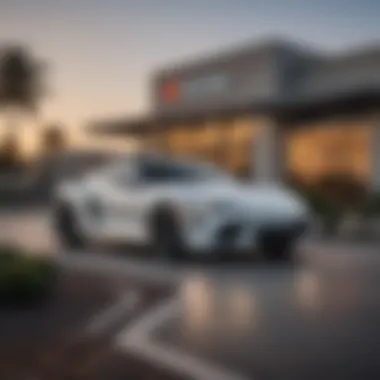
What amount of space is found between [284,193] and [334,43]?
508mm

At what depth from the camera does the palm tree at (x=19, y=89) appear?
213 centimetres

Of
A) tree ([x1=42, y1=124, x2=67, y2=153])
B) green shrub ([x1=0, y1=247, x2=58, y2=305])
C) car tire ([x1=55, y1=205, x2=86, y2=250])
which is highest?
tree ([x1=42, y1=124, x2=67, y2=153])

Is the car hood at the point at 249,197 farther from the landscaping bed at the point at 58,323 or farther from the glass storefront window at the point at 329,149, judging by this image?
the landscaping bed at the point at 58,323

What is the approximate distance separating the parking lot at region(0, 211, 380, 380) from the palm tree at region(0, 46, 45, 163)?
→ 0.32 m

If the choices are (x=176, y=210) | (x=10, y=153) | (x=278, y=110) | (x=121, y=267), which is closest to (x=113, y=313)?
(x=121, y=267)

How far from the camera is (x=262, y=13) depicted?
213 centimetres

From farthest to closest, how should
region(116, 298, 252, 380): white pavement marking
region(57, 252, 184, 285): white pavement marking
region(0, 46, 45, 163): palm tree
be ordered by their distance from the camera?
region(57, 252, 184, 285): white pavement marking → region(116, 298, 252, 380): white pavement marking → region(0, 46, 45, 163): palm tree

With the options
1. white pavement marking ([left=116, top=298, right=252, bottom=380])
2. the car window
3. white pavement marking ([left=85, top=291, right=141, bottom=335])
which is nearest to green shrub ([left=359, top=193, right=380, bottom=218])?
the car window

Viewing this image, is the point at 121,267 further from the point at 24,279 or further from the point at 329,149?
the point at 329,149

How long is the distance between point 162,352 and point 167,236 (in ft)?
1.36

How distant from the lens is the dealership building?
6.52 feet

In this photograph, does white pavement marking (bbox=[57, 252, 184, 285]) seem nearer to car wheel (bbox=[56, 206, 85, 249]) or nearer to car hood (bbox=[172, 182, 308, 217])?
car wheel (bbox=[56, 206, 85, 249])

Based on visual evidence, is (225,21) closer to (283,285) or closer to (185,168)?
(185,168)

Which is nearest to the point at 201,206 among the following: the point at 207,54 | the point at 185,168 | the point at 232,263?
the point at 232,263
